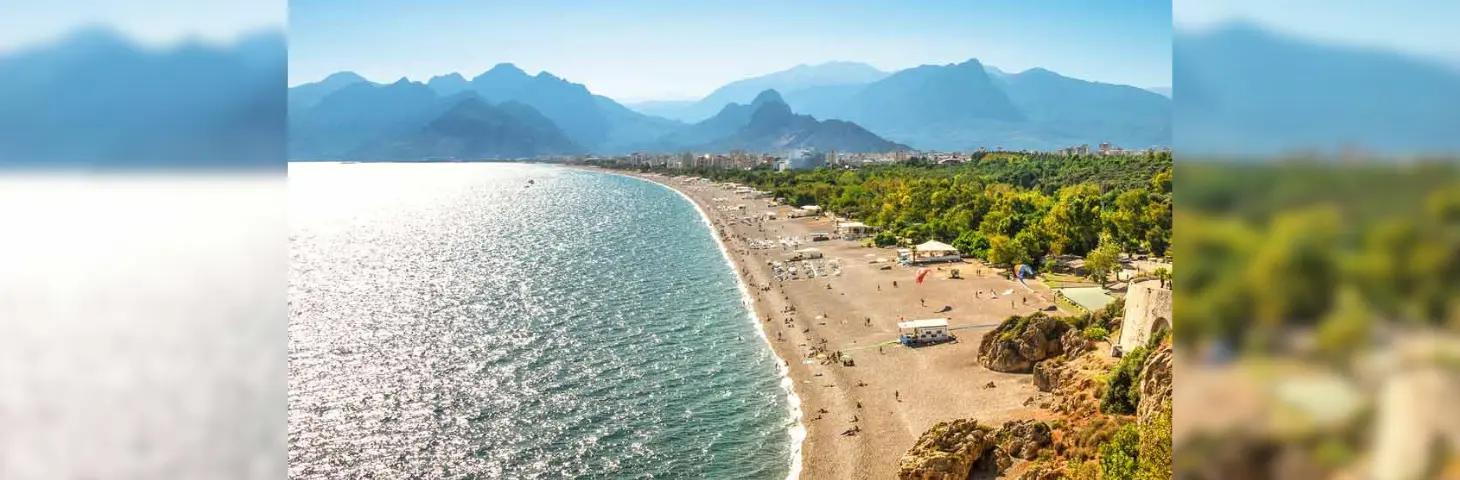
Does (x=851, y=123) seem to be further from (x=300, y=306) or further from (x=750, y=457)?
(x=750, y=457)

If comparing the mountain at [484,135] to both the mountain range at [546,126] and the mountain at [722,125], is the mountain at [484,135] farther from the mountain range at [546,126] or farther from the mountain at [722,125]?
the mountain at [722,125]

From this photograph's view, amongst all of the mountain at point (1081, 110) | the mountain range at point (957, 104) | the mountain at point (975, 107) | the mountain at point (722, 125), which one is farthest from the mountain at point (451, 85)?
the mountain at point (1081, 110)

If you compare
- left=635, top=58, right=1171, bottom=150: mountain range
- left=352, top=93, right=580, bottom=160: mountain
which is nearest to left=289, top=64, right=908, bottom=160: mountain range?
left=352, top=93, right=580, bottom=160: mountain

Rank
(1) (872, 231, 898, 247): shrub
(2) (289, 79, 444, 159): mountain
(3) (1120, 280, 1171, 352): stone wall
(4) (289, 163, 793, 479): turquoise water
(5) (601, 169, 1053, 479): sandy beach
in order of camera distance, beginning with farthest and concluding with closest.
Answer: (2) (289, 79, 444, 159): mountain < (1) (872, 231, 898, 247): shrub < (5) (601, 169, 1053, 479): sandy beach < (4) (289, 163, 793, 479): turquoise water < (3) (1120, 280, 1171, 352): stone wall

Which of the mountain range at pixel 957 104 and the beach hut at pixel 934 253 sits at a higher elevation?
the mountain range at pixel 957 104
